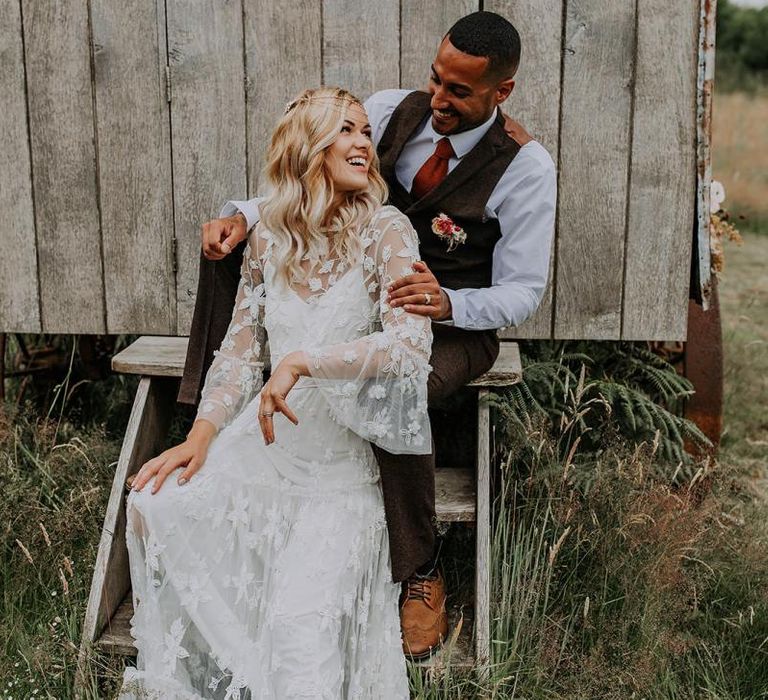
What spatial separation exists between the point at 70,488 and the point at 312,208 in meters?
1.41

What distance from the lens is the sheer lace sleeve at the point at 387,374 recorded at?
2666mm

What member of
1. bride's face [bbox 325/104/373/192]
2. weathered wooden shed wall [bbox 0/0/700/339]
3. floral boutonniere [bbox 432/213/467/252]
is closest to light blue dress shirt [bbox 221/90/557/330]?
floral boutonniere [bbox 432/213/467/252]

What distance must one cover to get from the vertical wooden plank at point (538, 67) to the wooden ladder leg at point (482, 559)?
3.20ft

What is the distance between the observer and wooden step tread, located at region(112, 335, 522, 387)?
308 cm

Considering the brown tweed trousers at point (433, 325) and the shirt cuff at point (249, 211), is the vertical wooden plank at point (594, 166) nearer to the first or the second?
the brown tweed trousers at point (433, 325)

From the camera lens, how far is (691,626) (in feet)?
10.3

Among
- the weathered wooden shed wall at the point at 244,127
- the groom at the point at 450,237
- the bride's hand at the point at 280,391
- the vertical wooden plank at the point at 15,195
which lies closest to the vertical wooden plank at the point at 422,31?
the weathered wooden shed wall at the point at 244,127

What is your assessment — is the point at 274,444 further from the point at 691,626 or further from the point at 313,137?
the point at 691,626

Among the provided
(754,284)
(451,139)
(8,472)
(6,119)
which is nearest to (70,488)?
(8,472)

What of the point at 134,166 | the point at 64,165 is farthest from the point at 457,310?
the point at 64,165

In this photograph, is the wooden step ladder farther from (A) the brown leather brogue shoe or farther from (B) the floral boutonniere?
(B) the floral boutonniere

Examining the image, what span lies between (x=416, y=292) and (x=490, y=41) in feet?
2.45

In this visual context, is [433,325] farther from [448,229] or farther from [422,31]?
[422,31]

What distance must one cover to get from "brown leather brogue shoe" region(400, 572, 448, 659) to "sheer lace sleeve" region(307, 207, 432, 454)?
41cm
